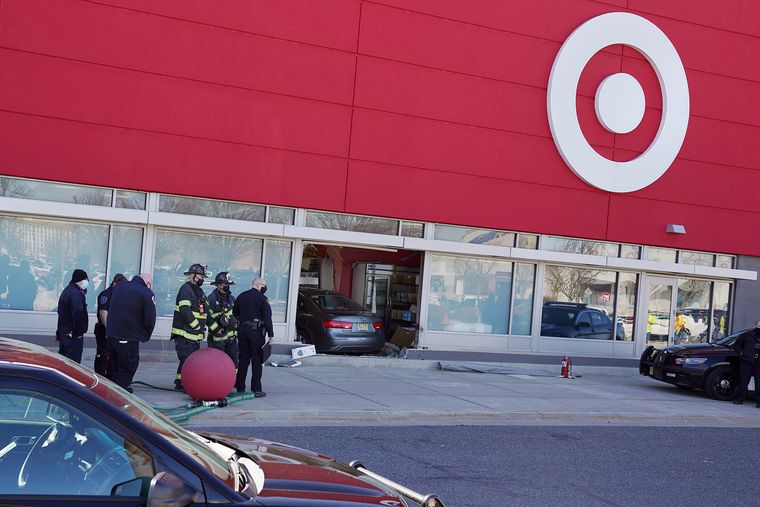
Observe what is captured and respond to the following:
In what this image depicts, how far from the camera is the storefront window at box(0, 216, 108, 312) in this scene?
15.1 m

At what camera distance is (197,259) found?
655 inches

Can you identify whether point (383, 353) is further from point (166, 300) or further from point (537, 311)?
point (166, 300)

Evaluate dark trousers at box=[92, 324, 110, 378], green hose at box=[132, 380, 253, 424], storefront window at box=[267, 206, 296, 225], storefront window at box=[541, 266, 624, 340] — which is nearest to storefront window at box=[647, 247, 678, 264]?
storefront window at box=[541, 266, 624, 340]

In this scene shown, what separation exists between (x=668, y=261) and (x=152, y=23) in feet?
45.4

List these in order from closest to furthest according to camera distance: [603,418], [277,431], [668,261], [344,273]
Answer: [277,431] → [603,418] → [668,261] → [344,273]

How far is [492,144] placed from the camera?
19109 mm

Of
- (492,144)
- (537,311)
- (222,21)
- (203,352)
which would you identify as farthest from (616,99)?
(203,352)

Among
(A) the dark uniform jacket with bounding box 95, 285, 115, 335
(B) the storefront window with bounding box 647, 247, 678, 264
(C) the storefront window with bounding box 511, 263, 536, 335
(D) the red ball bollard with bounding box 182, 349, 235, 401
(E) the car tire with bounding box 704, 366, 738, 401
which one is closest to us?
(D) the red ball bollard with bounding box 182, 349, 235, 401

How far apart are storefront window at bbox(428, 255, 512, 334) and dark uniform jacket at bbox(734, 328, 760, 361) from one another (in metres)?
5.19

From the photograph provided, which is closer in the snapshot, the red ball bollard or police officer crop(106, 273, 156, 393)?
the red ball bollard

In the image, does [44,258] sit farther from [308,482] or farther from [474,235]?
[308,482]

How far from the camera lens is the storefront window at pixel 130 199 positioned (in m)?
15.8

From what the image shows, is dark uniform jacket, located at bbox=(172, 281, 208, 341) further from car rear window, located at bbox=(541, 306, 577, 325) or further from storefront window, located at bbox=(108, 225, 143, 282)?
car rear window, located at bbox=(541, 306, 577, 325)

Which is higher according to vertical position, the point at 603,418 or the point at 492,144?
the point at 492,144
